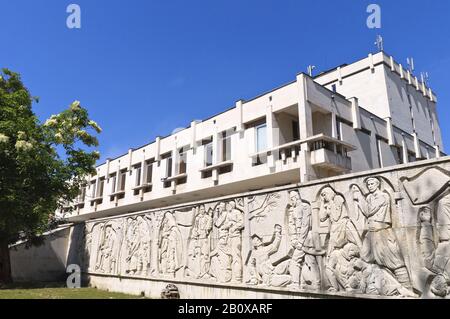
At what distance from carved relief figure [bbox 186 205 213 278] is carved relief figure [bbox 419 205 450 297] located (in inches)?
235

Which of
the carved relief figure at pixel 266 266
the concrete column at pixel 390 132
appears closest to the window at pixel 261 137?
the concrete column at pixel 390 132

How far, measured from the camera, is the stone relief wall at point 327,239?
632 cm

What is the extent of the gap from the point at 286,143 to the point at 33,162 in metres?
12.1

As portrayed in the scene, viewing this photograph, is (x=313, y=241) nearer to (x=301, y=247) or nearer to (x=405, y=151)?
(x=301, y=247)

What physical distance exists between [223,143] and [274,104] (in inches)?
182

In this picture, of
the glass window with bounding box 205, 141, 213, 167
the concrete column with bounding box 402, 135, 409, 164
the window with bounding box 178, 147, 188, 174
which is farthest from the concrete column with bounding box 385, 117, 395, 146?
the window with bounding box 178, 147, 188, 174

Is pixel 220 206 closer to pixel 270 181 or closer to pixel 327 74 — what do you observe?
pixel 270 181

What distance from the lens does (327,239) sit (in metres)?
7.72

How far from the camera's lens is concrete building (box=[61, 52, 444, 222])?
58.7ft

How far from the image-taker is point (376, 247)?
22.6ft

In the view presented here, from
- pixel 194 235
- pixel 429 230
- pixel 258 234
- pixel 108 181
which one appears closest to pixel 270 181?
pixel 194 235

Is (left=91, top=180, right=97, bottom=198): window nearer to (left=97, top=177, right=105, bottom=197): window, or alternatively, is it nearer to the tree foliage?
(left=97, top=177, right=105, bottom=197): window

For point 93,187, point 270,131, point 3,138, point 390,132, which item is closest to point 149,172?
point 93,187

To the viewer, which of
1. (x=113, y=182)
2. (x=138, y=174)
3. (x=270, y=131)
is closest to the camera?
(x=270, y=131)
